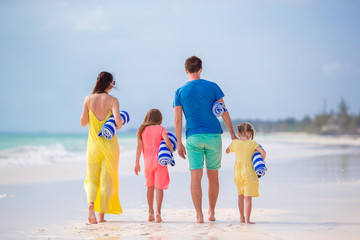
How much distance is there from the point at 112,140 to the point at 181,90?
95cm

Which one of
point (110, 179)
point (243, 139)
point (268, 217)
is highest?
point (243, 139)

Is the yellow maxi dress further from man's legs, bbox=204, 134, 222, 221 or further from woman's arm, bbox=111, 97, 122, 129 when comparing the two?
man's legs, bbox=204, 134, 222, 221

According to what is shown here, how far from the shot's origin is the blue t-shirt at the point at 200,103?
4.97m

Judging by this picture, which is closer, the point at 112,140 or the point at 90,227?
the point at 90,227

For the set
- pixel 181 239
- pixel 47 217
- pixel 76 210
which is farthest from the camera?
pixel 76 210

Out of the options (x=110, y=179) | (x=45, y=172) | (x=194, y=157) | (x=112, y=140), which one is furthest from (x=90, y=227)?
(x=45, y=172)

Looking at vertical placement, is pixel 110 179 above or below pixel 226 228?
above

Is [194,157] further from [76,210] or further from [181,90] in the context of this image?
[76,210]

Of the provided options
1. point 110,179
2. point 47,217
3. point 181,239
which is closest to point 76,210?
point 47,217

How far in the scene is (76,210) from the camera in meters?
5.87

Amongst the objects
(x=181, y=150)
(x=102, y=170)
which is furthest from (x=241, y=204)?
(x=102, y=170)

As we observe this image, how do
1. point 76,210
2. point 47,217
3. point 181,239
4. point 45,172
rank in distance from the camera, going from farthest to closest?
point 45,172 → point 76,210 → point 47,217 → point 181,239

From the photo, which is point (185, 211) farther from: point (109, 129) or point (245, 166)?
point (109, 129)

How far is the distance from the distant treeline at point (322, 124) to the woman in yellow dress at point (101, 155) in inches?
2900
